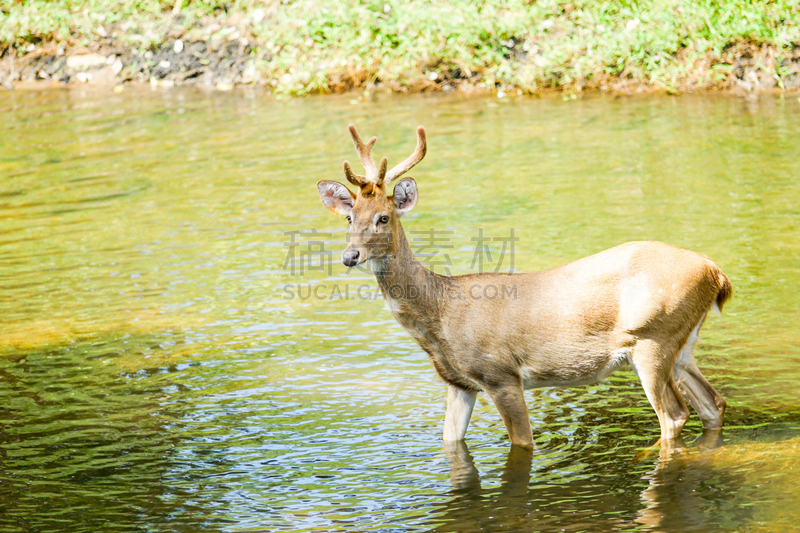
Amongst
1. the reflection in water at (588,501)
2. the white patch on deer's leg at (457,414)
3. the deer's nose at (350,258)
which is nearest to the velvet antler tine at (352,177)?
the deer's nose at (350,258)

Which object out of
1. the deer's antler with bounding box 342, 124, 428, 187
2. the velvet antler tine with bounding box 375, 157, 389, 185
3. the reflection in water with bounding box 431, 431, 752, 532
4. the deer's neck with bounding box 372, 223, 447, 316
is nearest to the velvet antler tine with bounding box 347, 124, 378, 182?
the deer's antler with bounding box 342, 124, 428, 187

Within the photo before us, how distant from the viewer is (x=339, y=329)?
31.1 ft

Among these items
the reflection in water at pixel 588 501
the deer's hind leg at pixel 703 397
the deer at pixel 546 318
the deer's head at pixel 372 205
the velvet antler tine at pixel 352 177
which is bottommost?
the reflection in water at pixel 588 501

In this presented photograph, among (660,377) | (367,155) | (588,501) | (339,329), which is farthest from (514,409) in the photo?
(339,329)

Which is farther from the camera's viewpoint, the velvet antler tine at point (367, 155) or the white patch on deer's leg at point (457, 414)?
the velvet antler tine at point (367, 155)

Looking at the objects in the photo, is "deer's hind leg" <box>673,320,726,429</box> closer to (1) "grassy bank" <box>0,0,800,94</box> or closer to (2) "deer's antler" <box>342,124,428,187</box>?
(2) "deer's antler" <box>342,124,428,187</box>

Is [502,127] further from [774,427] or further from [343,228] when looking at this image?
[774,427]

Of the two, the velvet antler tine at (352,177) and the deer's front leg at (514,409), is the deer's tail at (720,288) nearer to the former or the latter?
the deer's front leg at (514,409)

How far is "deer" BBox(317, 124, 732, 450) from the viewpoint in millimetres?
6320

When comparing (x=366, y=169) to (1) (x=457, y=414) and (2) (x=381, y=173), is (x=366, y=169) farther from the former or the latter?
(1) (x=457, y=414)

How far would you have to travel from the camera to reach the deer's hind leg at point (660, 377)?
6281mm

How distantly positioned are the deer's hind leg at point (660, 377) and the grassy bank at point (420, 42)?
1419 cm

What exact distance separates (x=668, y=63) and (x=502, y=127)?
452cm

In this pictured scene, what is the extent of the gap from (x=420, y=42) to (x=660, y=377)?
640 inches
